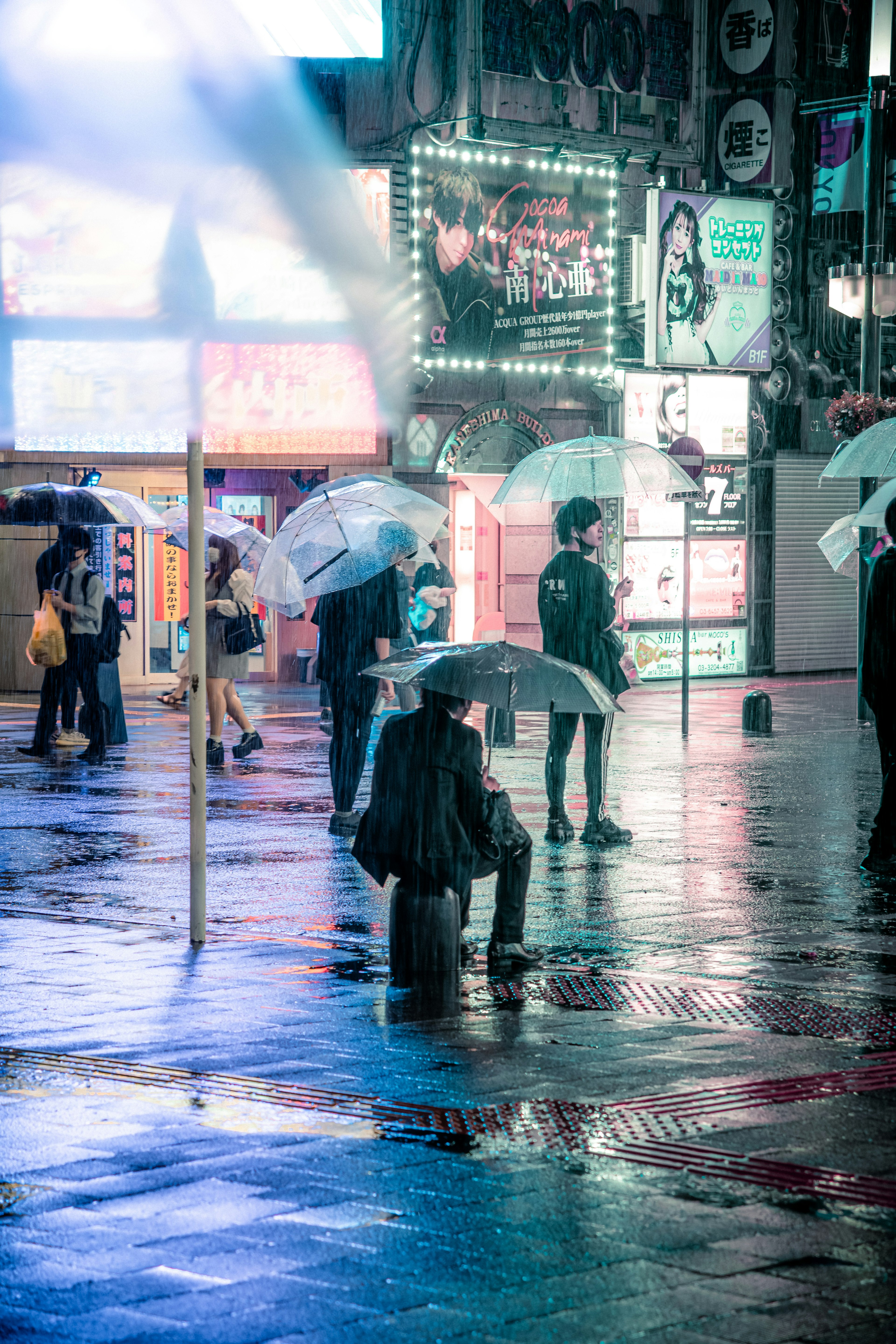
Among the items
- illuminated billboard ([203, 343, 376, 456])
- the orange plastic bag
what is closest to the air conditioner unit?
the orange plastic bag

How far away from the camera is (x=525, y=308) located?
1012 inches

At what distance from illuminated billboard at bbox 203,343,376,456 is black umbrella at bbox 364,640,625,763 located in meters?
1.10

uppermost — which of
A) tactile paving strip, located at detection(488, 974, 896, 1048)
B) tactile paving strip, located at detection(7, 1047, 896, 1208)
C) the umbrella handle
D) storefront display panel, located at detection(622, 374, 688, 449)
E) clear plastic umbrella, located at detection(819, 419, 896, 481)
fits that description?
storefront display panel, located at detection(622, 374, 688, 449)

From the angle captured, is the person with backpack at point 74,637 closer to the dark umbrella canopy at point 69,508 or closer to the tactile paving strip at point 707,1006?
the dark umbrella canopy at point 69,508

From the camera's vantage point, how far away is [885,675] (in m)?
9.95

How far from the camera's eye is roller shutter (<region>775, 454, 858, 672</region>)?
28.3 m

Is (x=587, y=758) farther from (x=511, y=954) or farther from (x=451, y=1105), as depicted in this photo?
(x=451, y=1105)

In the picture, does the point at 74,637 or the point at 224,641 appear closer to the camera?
the point at 224,641

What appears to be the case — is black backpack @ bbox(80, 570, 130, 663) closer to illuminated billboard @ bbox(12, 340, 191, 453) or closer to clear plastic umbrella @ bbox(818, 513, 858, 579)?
clear plastic umbrella @ bbox(818, 513, 858, 579)

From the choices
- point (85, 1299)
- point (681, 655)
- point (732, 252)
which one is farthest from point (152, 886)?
point (732, 252)

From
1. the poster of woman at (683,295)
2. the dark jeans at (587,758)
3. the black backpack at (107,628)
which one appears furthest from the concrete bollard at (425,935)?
the poster of woman at (683,295)

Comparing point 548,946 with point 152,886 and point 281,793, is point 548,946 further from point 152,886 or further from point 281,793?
point 281,793

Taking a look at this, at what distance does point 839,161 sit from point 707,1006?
23396 mm

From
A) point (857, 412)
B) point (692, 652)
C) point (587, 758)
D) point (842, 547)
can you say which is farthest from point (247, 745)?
point (692, 652)
